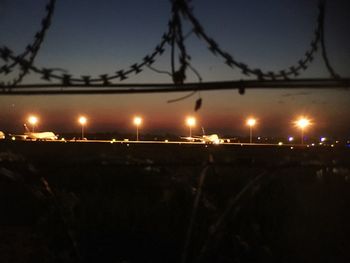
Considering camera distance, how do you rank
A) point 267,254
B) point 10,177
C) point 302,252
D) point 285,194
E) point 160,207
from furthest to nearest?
point 285,194
point 160,207
point 302,252
point 267,254
point 10,177

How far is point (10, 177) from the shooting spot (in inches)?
168

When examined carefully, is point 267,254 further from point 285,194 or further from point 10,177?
point 10,177

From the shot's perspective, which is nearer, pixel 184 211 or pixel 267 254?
pixel 267 254

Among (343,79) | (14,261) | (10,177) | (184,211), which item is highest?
(343,79)

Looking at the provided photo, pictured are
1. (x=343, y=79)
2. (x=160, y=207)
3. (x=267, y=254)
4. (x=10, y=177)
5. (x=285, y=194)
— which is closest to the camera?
(x=343, y=79)

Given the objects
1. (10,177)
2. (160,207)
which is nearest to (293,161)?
(10,177)

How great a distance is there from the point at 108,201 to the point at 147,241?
1.82 m

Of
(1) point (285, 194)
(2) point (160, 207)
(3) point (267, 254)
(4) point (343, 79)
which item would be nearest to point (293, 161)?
(4) point (343, 79)

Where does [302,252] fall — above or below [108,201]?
below

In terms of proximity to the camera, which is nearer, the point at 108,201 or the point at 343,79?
the point at 343,79

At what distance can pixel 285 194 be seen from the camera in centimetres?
1018

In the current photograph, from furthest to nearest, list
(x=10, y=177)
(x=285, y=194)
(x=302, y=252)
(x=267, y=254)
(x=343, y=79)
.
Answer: (x=285, y=194)
(x=302, y=252)
(x=267, y=254)
(x=10, y=177)
(x=343, y=79)

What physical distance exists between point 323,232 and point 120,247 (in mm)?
4255

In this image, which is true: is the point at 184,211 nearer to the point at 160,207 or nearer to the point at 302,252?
the point at 160,207
